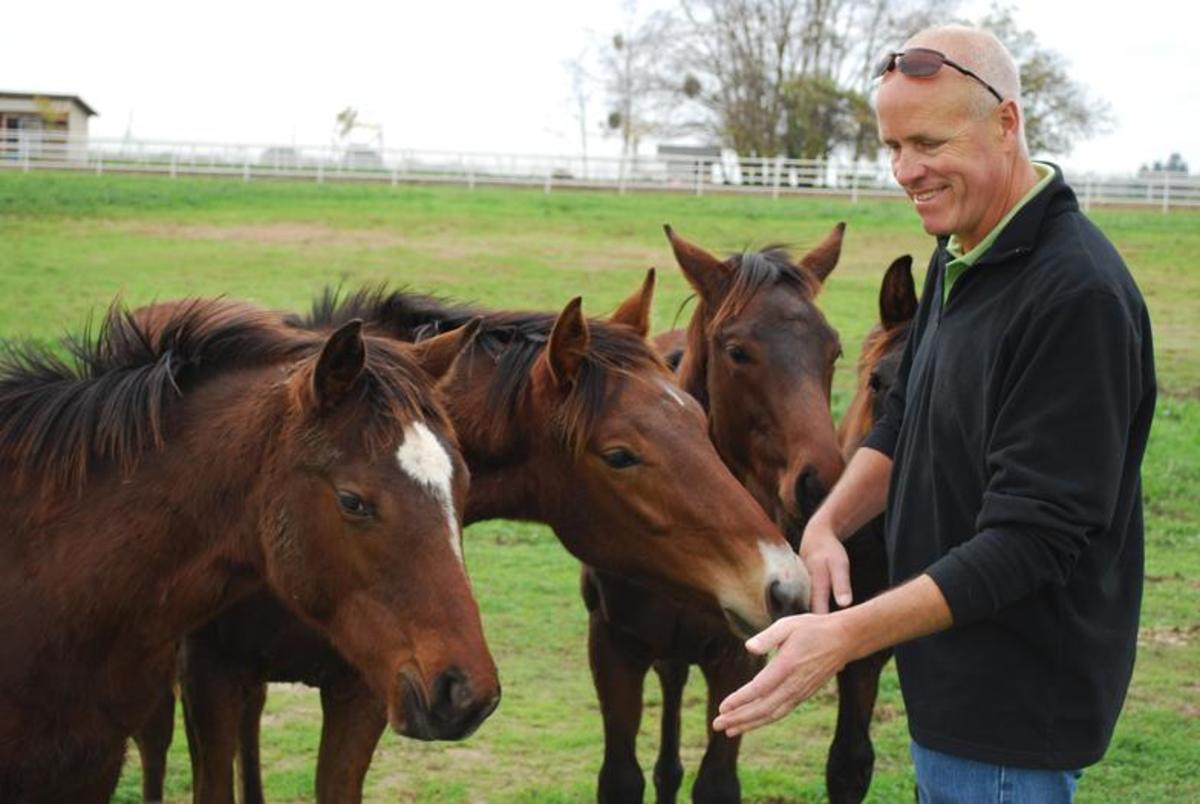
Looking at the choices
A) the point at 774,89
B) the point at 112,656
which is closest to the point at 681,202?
the point at 774,89

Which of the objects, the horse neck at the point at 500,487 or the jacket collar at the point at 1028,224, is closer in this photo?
the jacket collar at the point at 1028,224

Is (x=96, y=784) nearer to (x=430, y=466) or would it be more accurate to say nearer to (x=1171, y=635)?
(x=430, y=466)

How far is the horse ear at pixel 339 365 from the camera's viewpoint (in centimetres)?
348

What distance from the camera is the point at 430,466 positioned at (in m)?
3.60

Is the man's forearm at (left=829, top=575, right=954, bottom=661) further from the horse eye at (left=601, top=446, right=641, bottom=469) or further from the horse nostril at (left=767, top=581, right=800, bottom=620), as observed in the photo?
the horse eye at (left=601, top=446, right=641, bottom=469)

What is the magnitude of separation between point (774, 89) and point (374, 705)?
46.2 metres

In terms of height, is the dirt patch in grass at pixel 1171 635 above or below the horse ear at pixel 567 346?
below

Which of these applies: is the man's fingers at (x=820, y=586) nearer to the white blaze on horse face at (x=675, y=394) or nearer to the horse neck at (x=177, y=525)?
the white blaze on horse face at (x=675, y=394)

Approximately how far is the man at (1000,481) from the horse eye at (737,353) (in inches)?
96.7

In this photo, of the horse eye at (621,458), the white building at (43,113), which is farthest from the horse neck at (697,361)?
the white building at (43,113)

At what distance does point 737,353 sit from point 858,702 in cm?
Result: 157

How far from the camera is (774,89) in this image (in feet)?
161

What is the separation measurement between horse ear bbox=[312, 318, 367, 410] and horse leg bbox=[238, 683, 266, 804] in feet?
8.24

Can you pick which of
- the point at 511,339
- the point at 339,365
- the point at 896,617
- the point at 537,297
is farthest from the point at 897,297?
the point at 537,297
